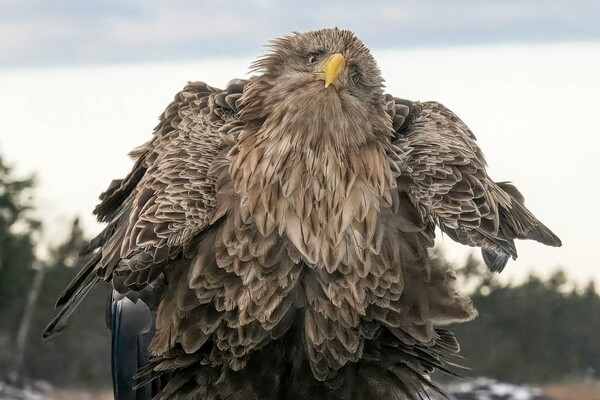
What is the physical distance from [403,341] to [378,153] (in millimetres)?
1078

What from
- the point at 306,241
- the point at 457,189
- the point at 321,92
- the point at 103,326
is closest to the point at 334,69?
the point at 321,92

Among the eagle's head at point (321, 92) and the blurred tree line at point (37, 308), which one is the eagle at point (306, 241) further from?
the blurred tree line at point (37, 308)

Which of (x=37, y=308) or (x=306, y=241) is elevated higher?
(x=306, y=241)

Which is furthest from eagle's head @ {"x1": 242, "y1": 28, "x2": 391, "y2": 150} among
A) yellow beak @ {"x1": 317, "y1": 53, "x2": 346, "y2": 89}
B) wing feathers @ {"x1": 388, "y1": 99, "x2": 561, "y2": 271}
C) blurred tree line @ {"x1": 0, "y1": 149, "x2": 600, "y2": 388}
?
blurred tree line @ {"x1": 0, "y1": 149, "x2": 600, "y2": 388}

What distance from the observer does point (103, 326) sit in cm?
871

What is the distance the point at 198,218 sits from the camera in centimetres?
583

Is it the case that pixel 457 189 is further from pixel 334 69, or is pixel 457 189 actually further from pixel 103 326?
pixel 103 326

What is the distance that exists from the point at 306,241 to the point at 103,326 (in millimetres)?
3496

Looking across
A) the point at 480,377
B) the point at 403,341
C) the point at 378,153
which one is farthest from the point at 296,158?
the point at 480,377

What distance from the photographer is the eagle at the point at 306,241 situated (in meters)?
5.72

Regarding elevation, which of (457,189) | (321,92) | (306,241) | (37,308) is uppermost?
(321,92)

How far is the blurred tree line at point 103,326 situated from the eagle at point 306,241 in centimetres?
233

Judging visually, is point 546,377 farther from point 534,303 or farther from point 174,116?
point 174,116

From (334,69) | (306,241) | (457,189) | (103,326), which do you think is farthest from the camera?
(103,326)
